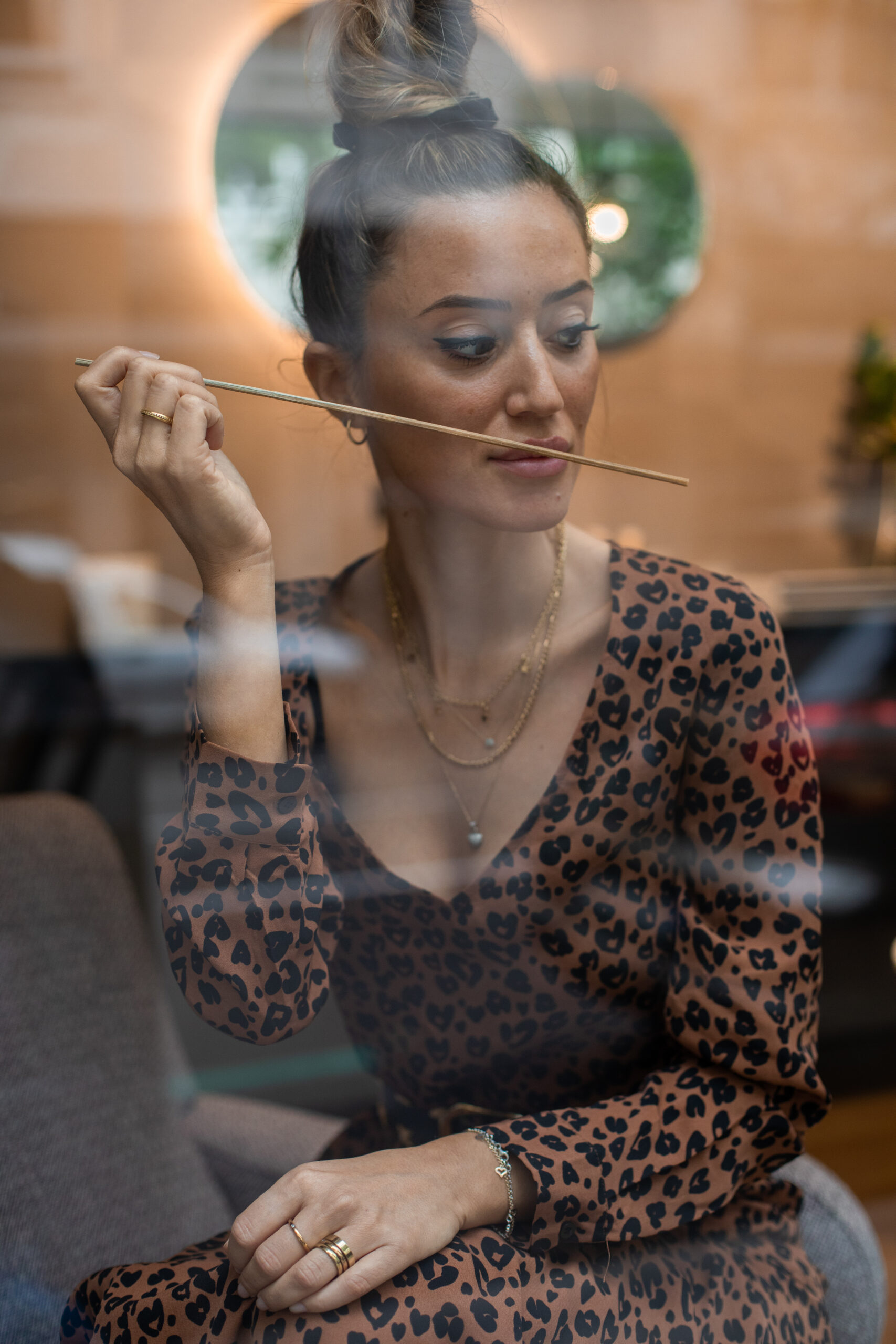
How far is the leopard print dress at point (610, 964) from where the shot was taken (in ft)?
2.20

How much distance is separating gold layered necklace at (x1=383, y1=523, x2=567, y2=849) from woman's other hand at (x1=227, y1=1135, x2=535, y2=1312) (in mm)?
220

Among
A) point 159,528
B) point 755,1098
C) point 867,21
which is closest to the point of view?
point 755,1098

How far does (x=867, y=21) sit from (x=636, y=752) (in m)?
2.15

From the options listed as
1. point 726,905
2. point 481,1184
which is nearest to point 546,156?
point 726,905

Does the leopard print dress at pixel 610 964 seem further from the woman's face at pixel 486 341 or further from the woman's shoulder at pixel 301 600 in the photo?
the woman's face at pixel 486 341

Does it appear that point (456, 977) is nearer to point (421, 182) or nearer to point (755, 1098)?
point (755, 1098)

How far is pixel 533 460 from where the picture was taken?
0.64 metres

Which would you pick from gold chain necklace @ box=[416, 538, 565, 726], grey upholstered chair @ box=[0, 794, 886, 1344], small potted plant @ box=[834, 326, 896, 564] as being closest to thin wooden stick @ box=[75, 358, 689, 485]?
gold chain necklace @ box=[416, 538, 565, 726]

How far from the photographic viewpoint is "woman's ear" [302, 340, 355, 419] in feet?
2.17

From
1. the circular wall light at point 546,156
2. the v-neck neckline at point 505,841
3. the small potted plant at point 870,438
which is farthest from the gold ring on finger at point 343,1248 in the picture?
the small potted plant at point 870,438

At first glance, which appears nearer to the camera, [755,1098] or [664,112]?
[755,1098]

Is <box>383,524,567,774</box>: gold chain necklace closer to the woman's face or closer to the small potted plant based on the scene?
the woman's face

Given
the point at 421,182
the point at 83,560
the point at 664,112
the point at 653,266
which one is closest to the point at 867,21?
the point at 664,112

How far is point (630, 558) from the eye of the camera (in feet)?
2.71
